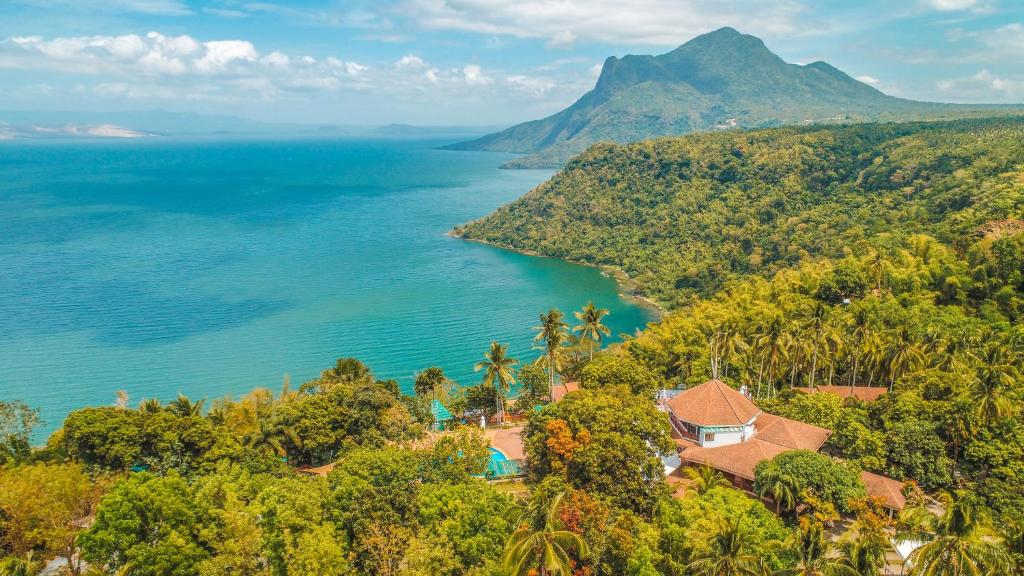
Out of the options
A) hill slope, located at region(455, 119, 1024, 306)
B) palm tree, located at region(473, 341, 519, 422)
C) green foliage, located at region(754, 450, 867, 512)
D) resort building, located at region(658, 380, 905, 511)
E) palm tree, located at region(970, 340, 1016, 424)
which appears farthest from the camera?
hill slope, located at region(455, 119, 1024, 306)

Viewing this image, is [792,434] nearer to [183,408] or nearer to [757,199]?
[183,408]

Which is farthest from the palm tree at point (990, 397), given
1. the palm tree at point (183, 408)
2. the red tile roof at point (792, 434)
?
the palm tree at point (183, 408)

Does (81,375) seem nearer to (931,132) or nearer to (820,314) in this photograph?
(820,314)

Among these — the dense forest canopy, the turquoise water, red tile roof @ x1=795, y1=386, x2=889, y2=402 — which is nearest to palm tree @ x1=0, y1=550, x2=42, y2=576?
the dense forest canopy

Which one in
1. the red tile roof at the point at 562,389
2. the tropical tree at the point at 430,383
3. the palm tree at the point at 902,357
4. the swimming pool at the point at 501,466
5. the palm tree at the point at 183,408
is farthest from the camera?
the red tile roof at the point at 562,389

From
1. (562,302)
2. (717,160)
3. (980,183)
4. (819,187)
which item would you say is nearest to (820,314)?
(562,302)

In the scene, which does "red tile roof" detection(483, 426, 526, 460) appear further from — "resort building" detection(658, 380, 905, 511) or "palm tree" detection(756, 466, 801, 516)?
"palm tree" detection(756, 466, 801, 516)

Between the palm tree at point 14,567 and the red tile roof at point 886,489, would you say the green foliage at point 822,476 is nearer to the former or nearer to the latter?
the red tile roof at point 886,489
